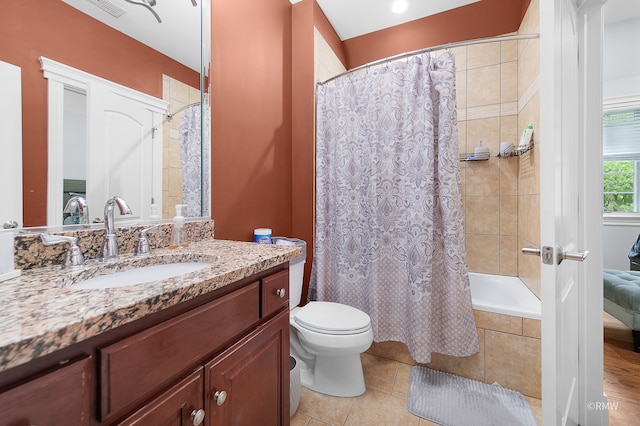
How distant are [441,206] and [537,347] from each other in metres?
0.93

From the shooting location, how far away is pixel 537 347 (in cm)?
148

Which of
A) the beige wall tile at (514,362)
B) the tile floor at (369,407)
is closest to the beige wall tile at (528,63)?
the beige wall tile at (514,362)

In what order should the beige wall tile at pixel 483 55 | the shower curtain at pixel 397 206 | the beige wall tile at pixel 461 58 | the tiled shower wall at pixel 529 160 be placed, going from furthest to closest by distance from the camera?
the beige wall tile at pixel 461 58, the beige wall tile at pixel 483 55, the tiled shower wall at pixel 529 160, the shower curtain at pixel 397 206

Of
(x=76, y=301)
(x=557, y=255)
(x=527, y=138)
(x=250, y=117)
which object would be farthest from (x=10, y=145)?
(x=527, y=138)

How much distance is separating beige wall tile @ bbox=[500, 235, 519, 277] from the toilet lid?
143cm

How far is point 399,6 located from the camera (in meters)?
2.09

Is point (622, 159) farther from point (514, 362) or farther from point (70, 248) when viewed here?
point (70, 248)

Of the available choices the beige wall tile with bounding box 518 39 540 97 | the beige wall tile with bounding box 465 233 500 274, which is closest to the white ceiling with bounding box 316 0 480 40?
the beige wall tile with bounding box 518 39 540 97

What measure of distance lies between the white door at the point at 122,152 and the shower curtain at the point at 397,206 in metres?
1.09

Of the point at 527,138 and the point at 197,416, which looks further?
the point at 527,138

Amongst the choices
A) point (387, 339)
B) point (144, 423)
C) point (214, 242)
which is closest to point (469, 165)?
point (387, 339)

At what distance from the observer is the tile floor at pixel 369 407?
1333 mm

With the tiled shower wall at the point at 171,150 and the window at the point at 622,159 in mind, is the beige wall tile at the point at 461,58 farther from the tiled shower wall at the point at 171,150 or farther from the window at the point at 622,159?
the tiled shower wall at the point at 171,150

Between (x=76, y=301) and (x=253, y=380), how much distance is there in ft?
1.75
